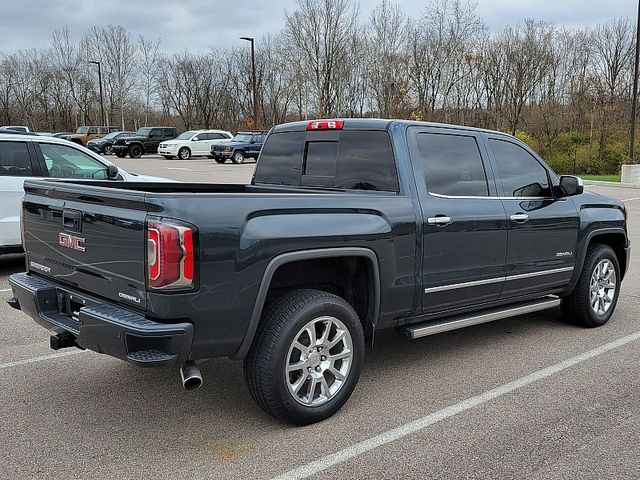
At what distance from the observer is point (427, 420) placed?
4023 millimetres

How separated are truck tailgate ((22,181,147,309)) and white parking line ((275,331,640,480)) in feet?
4.12

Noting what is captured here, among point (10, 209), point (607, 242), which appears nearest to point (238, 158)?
point (10, 209)

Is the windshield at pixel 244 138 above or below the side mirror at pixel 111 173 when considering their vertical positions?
above

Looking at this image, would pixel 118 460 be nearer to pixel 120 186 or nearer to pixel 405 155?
pixel 120 186

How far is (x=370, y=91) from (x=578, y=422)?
47.3 m

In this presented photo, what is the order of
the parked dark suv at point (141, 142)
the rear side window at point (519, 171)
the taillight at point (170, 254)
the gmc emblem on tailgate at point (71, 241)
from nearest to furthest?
the taillight at point (170, 254), the gmc emblem on tailgate at point (71, 241), the rear side window at point (519, 171), the parked dark suv at point (141, 142)

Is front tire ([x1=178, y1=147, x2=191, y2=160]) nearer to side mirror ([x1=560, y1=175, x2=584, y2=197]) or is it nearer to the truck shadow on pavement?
the truck shadow on pavement

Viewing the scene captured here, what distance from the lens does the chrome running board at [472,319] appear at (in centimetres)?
457

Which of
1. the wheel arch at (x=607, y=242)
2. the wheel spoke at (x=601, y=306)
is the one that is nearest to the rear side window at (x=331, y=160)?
the wheel arch at (x=607, y=242)

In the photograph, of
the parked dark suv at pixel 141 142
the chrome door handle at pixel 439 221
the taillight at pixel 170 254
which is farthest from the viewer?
the parked dark suv at pixel 141 142

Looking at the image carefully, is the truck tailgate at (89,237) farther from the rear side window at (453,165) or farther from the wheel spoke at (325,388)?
the rear side window at (453,165)

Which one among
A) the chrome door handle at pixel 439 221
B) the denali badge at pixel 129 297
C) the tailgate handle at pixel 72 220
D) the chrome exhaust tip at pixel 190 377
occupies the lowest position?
the chrome exhaust tip at pixel 190 377

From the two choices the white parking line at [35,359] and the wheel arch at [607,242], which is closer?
the white parking line at [35,359]

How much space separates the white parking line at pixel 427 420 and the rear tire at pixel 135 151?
37609 millimetres
